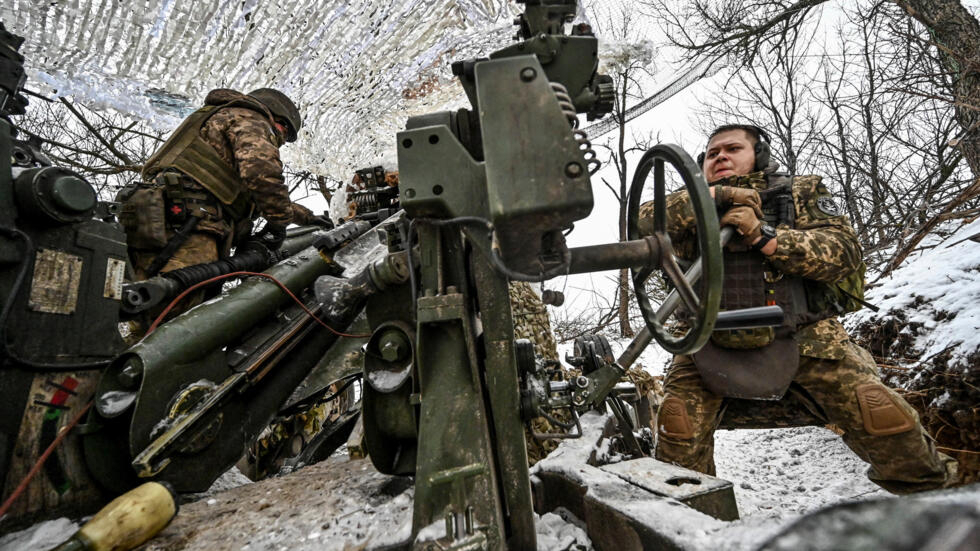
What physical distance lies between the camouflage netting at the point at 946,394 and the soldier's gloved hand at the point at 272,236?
4.91m

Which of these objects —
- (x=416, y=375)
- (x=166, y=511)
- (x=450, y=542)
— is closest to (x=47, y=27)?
(x=166, y=511)

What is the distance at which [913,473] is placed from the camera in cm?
218

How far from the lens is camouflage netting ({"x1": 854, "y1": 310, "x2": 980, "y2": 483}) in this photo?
8.96ft

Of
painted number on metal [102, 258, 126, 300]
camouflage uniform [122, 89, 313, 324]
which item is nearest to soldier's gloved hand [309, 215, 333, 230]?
camouflage uniform [122, 89, 313, 324]

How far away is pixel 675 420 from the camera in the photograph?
2504 mm

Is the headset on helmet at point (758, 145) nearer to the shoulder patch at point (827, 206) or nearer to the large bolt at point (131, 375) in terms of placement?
the shoulder patch at point (827, 206)

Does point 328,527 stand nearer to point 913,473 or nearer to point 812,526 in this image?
point 812,526

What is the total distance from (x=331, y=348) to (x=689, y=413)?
2266 millimetres

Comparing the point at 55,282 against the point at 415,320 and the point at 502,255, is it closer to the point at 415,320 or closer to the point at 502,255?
the point at 415,320

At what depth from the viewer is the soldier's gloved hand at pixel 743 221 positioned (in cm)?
224

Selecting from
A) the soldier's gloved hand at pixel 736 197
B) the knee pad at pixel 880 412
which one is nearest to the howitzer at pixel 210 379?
the soldier's gloved hand at pixel 736 197

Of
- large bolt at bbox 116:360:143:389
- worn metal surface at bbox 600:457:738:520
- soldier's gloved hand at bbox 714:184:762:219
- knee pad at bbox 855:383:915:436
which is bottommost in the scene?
worn metal surface at bbox 600:457:738:520

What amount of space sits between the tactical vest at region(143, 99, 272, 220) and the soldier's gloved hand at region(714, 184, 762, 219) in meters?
3.44

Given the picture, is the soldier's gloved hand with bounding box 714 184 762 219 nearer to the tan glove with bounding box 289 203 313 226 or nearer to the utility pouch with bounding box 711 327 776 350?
the utility pouch with bounding box 711 327 776 350
